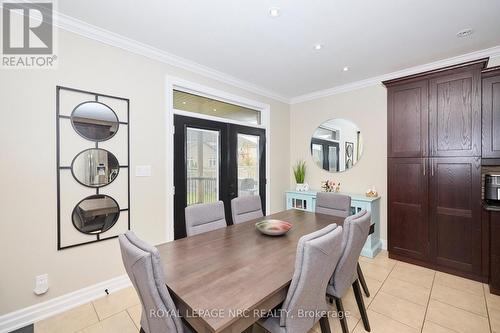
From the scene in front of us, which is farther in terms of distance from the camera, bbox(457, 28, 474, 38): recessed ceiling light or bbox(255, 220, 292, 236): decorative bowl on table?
bbox(457, 28, 474, 38): recessed ceiling light

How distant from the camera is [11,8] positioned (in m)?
1.80

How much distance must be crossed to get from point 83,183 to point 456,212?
13.4 feet

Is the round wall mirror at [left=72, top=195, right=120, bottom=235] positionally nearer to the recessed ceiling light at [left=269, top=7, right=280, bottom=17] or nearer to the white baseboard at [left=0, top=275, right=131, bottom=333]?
the white baseboard at [left=0, top=275, right=131, bottom=333]

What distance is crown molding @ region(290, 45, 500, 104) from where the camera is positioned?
8.54 feet

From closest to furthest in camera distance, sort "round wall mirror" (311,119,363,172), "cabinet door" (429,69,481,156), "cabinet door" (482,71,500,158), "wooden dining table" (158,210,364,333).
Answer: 1. "wooden dining table" (158,210,364,333)
2. "cabinet door" (482,71,500,158)
3. "cabinet door" (429,69,481,156)
4. "round wall mirror" (311,119,363,172)

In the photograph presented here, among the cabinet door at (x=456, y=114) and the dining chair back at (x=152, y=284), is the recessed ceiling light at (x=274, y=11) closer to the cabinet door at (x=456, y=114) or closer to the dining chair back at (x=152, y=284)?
the dining chair back at (x=152, y=284)

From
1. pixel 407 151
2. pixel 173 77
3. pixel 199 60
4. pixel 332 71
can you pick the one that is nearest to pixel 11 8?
pixel 173 77

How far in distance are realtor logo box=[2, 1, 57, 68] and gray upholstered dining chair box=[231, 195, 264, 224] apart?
2160mm

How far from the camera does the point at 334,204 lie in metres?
2.61

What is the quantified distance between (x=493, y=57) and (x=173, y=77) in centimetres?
385

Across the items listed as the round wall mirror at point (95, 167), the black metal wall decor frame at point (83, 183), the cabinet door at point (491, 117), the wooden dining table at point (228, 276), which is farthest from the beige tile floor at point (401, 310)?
the cabinet door at point (491, 117)

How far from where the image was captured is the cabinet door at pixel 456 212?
2.48 m

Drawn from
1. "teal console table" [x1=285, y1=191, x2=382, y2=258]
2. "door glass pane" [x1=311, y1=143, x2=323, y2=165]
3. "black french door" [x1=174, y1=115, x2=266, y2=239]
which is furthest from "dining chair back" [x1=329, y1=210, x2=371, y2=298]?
"door glass pane" [x1=311, y1=143, x2=323, y2=165]

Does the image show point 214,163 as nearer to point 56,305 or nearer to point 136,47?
point 136,47
